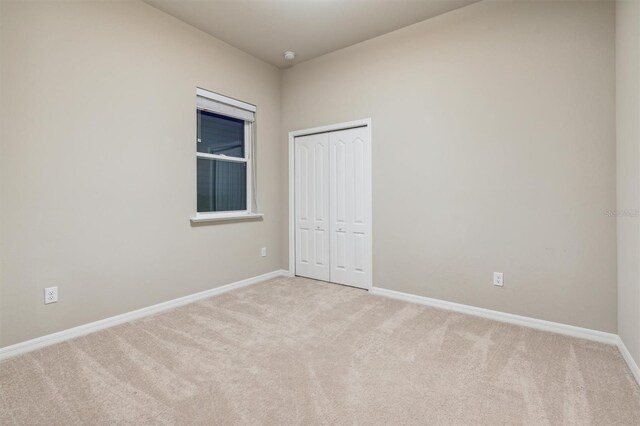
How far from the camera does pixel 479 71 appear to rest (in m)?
2.90

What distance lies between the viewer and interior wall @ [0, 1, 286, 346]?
223 cm

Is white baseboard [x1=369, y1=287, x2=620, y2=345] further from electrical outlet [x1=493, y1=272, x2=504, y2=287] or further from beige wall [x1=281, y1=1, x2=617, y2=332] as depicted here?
electrical outlet [x1=493, y1=272, x2=504, y2=287]

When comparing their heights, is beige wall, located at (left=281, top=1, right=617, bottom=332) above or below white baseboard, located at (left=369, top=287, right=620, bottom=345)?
above

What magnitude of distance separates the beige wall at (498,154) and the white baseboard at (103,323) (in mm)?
1897

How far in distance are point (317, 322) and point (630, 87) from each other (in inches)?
111

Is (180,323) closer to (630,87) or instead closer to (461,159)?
(461,159)

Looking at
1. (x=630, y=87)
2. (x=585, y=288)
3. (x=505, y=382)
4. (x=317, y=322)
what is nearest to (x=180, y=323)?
(x=317, y=322)

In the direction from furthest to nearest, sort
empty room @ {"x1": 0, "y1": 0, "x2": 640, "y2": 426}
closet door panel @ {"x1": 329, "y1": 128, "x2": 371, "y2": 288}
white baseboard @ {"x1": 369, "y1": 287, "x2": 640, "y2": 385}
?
closet door panel @ {"x1": 329, "y1": 128, "x2": 371, "y2": 288}, white baseboard @ {"x1": 369, "y1": 287, "x2": 640, "y2": 385}, empty room @ {"x1": 0, "y1": 0, "x2": 640, "y2": 426}

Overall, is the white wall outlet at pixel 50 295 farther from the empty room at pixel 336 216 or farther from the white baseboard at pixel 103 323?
the white baseboard at pixel 103 323

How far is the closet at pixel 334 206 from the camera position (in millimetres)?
3688

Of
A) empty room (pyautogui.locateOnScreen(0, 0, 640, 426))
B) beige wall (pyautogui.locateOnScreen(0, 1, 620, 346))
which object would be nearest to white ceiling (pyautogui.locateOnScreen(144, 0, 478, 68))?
empty room (pyautogui.locateOnScreen(0, 0, 640, 426))

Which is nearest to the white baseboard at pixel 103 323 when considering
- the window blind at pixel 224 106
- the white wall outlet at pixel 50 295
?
the white wall outlet at pixel 50 295

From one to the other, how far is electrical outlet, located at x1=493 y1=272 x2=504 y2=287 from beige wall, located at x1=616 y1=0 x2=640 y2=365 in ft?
2.54

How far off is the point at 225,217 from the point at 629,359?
364 centimetres
